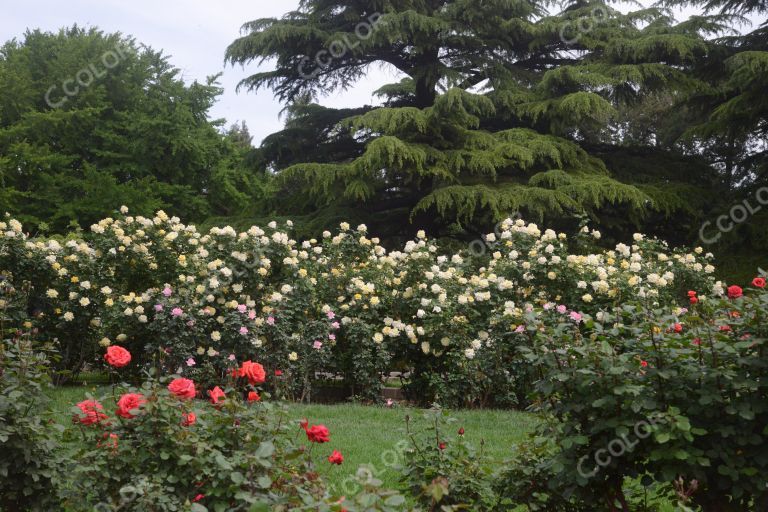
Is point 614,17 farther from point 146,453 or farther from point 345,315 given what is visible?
point 146,453

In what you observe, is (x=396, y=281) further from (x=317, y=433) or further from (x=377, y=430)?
(x=317, y=433)

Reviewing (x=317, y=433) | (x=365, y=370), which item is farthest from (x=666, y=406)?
(x=365, y=370)

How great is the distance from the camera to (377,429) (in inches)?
222

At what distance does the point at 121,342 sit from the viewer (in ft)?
24.4

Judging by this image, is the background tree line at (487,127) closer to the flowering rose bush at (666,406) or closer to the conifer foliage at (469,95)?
the conifer foliage at (469,95)

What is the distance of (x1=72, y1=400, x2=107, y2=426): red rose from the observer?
252cm

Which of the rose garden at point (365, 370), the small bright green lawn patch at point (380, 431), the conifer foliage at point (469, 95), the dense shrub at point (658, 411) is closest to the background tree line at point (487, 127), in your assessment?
the conifer foliage at point (469, 95)

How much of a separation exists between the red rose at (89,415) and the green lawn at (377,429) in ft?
4.80

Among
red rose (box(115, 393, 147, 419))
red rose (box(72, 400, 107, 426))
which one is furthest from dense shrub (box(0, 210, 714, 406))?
red rose (box(115, 393, 147, 419))

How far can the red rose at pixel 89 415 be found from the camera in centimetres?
252

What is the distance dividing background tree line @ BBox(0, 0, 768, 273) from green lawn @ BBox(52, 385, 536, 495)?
602 cm

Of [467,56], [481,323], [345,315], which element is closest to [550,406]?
[481,323]

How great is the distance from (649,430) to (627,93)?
41.7 feet

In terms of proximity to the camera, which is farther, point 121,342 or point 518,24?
point 518,24
